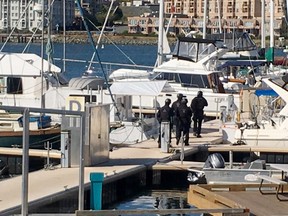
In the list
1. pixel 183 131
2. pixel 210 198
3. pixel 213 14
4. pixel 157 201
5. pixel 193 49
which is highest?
pixel 213 14

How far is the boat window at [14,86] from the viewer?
3431cm

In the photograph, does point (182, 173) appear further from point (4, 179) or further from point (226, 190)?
point (226, 190)

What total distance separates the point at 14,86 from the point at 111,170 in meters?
13.0

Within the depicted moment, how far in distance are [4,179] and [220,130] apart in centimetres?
1130

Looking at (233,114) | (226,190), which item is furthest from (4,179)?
(233,114)

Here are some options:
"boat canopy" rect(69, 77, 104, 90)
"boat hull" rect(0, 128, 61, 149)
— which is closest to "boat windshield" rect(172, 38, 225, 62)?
"boat canopy" rect(69, 77, 104, 90)

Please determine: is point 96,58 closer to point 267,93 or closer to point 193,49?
point 193,49

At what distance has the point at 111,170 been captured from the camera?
22203mm

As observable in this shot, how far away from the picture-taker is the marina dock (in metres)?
18.2

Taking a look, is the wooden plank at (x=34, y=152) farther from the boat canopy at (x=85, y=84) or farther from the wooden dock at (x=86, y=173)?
the boat canopy at (x=85, y=84)

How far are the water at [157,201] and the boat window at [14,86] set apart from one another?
11.9m

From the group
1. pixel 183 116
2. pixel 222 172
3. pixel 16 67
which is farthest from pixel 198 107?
pixel 16 67

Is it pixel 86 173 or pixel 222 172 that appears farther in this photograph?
pixel 86 173

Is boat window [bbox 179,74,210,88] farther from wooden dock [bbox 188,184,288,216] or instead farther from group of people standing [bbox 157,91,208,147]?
wooden dock [bbox 188,184,288,216]
